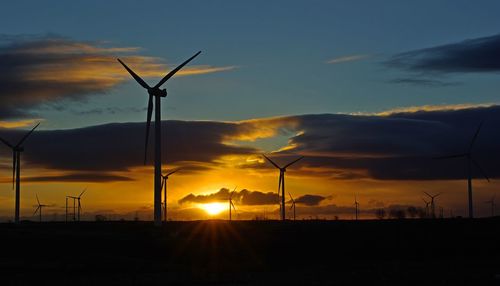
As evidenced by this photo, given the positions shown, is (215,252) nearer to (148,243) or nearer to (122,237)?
(148,243)

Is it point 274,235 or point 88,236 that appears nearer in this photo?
point 88,236

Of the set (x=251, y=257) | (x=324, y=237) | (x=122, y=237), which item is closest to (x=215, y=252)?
(x=251, y=257)

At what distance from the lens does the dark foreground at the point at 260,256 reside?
259ft

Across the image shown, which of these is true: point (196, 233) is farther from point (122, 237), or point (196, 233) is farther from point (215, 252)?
point (215, 252)

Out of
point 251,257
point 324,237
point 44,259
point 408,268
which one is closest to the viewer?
point 408,268

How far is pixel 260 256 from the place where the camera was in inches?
4545

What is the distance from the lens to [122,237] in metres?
134

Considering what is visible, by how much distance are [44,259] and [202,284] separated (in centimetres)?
3479

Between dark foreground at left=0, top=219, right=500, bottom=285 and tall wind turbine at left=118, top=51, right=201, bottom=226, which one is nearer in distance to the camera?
dark foreground at left=0, top=219, right=500, bottom=285

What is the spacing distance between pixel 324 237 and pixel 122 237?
1344 inches

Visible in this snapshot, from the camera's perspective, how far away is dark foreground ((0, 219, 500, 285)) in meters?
78.9

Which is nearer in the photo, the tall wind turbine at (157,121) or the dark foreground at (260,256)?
the dark foreground at (260,256)

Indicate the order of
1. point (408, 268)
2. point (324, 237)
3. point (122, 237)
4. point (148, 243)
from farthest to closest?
point (324, 237) → point (122, 237) → point (148, 243) → point (408, 268)

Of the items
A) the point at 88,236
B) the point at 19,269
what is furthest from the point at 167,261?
the point at 88,236
